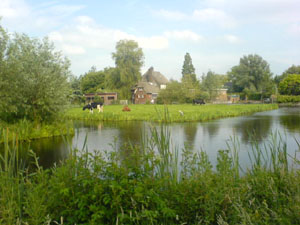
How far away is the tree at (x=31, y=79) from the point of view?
473 inches

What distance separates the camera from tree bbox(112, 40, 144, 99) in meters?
57.0

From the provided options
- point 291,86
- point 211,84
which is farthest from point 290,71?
point 211,84

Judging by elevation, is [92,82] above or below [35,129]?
above

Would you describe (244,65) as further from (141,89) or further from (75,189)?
(75,189)

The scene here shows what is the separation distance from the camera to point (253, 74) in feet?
240

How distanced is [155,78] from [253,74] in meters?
25.9

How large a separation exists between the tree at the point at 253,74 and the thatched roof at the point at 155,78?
773 inches

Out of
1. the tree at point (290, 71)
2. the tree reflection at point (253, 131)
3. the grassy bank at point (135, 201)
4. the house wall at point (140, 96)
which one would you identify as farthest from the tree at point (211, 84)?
the grassy bank at point (135, 201)

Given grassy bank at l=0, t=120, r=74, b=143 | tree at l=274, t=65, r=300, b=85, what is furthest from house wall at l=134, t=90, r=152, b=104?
grassy bank at l=0, t=120, r=74, b=143

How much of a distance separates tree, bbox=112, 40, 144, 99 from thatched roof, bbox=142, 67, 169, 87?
17.5 metres

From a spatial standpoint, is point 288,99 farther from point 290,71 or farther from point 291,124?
point 291,124

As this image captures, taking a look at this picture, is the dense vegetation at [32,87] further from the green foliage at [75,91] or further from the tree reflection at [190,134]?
the tree reflection at [190,134]

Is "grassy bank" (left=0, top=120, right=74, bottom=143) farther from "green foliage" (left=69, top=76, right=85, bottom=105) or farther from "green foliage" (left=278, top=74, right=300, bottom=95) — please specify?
"green foliage" (left=278, top=74, right=300, bottom=95)

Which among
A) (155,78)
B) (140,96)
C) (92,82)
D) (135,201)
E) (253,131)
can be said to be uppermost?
(155,78)
